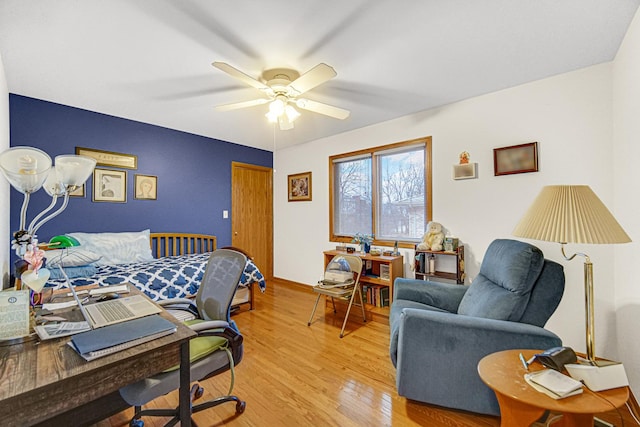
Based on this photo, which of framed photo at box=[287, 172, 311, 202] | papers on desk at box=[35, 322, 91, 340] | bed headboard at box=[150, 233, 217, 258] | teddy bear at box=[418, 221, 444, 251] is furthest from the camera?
framed photo at box=[287, 172, 311, 202]

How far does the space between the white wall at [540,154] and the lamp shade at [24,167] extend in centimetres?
330

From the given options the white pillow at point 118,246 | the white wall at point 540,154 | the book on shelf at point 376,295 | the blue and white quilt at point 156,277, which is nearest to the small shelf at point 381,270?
the book on shelf at point 376,295

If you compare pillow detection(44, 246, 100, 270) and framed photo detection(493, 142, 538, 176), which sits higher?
framed photo detection(493, 142, 538, 176)

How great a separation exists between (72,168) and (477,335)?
229 centimetres

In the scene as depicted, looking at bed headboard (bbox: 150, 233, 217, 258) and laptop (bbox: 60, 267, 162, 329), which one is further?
bed headboard (bbox: 150, 233, 217, 258)

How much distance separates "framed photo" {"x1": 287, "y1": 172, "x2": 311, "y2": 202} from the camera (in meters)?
4.57

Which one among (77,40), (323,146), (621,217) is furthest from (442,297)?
(77,40)

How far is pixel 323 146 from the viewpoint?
4.38 metres

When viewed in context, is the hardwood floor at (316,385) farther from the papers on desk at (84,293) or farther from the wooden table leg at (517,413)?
the papers on desk at (84,293)

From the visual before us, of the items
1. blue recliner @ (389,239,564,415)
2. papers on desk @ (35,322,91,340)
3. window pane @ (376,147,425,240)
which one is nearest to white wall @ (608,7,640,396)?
blue recliner @ (389,239,564,415)

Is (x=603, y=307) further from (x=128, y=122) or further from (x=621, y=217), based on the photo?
(x=128, y=122)

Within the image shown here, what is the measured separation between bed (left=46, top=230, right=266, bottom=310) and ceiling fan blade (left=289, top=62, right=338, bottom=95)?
2032 millimetres

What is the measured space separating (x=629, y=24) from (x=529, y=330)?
2.08 m

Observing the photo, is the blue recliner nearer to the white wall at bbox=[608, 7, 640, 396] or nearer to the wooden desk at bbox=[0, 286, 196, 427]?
the white wall at bbox=[608, 7, 640, 396]
